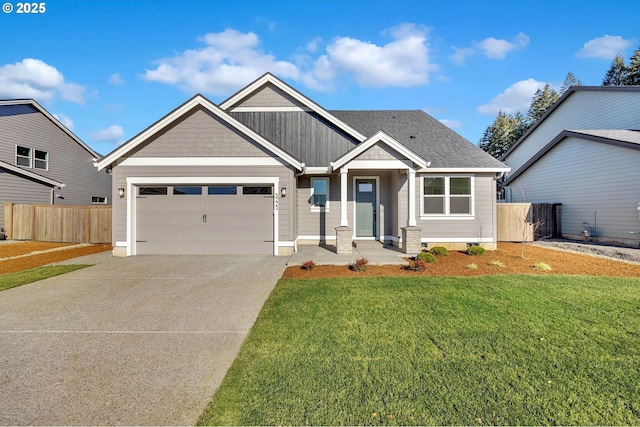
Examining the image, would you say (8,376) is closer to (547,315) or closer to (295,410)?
(295,410)

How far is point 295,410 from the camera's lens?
8.09 feet

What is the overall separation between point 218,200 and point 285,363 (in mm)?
7830

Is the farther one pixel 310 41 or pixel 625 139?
pixel 310 41

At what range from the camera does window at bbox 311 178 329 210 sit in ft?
39.1

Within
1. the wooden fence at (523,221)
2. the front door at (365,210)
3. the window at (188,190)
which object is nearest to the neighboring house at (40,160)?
the window at (188,190)

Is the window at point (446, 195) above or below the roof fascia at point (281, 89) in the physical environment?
below

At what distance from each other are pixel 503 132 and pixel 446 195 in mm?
40007

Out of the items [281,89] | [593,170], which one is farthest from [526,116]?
[281,89]

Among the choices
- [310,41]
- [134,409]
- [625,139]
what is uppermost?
[310,41]

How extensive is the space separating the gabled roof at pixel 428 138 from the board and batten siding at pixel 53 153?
14.6m

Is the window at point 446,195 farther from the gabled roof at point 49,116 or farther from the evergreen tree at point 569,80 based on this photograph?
the evergreen tree at point 569,80

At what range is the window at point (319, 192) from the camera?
11930mm

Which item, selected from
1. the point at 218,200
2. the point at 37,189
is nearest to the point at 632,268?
the point at 218,200

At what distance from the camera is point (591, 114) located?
18172 millimetres
